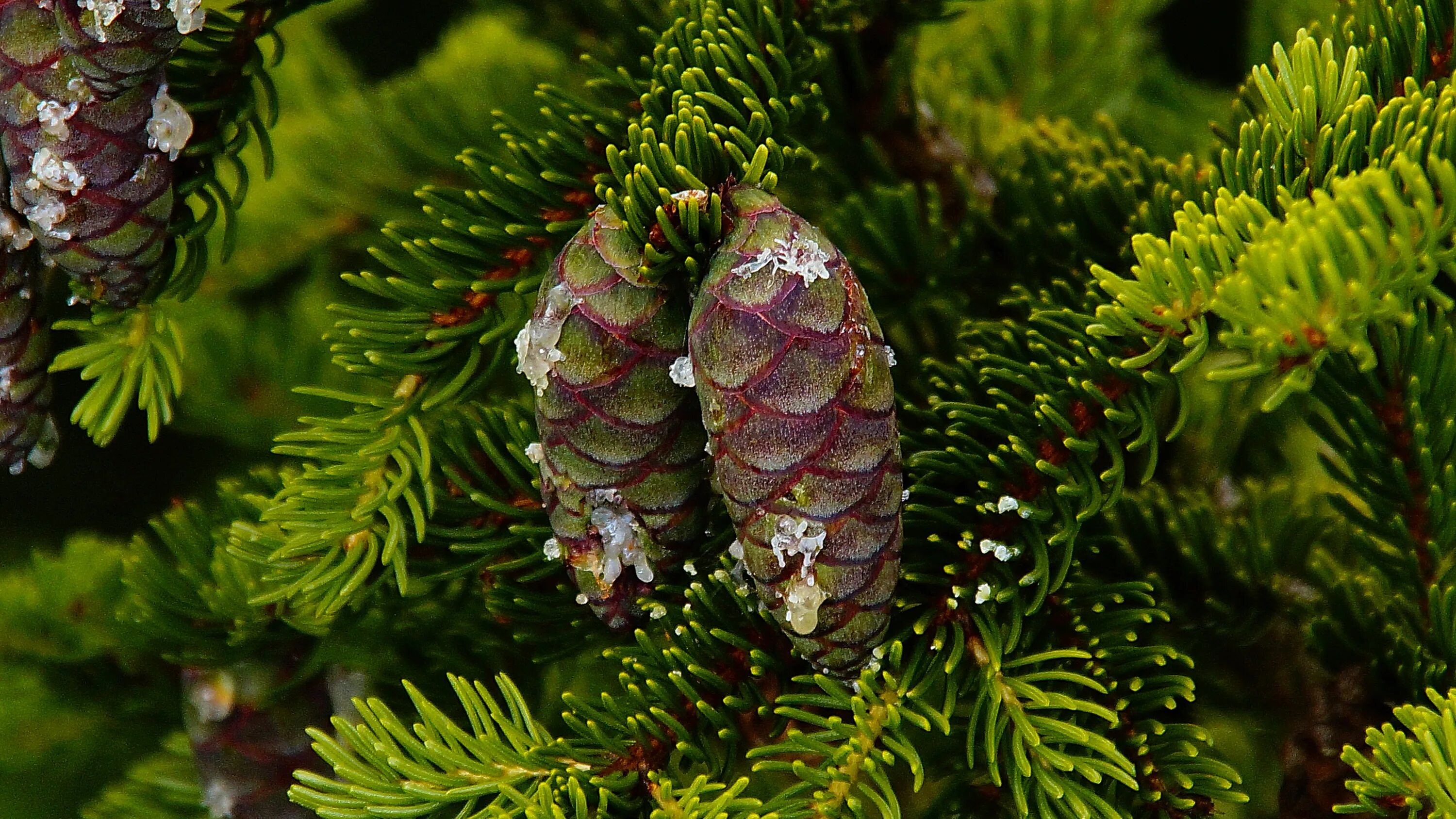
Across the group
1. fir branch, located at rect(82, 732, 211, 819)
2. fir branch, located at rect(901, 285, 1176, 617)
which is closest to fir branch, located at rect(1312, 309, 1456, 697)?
fir branch, located at rect(901, 285, 1176, 617)

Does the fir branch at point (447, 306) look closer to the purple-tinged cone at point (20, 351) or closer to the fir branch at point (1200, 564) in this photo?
the purple-tinged cone at point (20, 351)

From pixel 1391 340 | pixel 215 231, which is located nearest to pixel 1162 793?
pixel 1391 340

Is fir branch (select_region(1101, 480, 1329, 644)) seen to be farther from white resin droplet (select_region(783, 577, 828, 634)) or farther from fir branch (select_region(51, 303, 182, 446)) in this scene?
fir branch (select_region(51, 303, 182, 446))

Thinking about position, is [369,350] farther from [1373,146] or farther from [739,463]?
[1373,146]

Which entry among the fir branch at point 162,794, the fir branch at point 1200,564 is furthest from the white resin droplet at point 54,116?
the fir branch at point 1200,564

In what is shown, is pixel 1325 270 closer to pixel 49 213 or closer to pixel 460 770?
pixel 460 770

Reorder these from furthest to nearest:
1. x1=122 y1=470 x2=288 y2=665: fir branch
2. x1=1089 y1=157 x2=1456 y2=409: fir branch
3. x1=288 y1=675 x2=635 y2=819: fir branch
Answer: x1=122 y1=470 x2=288 y2=665: fir branch → x1=288 y1=675 x2=635 y2=819: fir branch → x1=1089 y1=157 x2=1456 y2=409: fir branch
